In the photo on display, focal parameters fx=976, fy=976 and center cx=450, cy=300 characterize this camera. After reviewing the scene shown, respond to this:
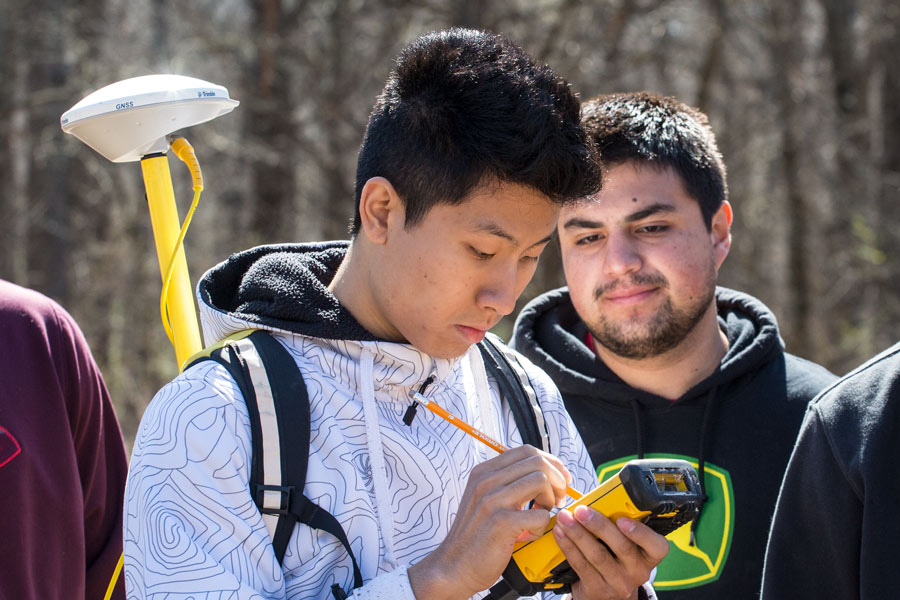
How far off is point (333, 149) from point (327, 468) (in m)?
8.00

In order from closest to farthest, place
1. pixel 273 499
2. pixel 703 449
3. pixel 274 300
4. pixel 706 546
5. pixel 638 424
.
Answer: pixel 273 499, pixel 274 300, pixel 706 546, pixel 703 449, pixel 638 424

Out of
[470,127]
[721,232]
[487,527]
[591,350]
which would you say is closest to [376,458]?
[487,527]

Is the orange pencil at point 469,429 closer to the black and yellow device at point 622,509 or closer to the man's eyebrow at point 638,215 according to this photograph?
the black and yellow device at point 622,509

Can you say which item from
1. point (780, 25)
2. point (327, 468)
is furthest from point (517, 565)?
point (780, 25)

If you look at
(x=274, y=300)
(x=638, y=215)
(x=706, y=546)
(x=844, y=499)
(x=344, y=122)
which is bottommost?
(x=706, y=546)

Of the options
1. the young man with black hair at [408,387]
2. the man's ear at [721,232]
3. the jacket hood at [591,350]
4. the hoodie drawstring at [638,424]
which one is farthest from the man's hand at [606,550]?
the man's ear at [721,232]

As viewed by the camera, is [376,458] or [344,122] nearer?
[376,458]

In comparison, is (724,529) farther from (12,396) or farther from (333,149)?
(333,149)

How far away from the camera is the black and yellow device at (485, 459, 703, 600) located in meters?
1.62

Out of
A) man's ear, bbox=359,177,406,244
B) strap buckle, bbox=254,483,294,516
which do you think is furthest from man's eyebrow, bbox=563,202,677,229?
strap buckle, bbox=254,483,294,516

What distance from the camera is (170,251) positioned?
6.87ft

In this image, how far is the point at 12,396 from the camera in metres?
2.27

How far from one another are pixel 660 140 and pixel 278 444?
168cm

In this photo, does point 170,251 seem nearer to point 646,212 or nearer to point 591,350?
point 646,212
